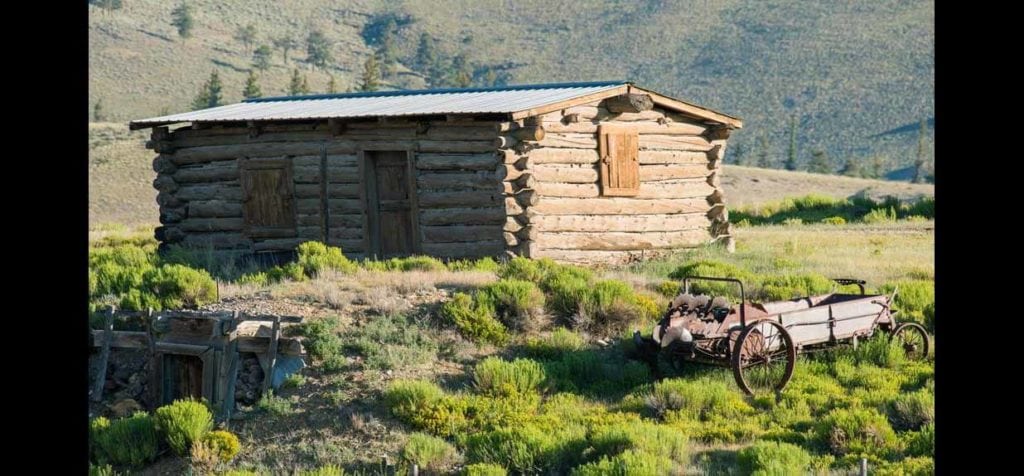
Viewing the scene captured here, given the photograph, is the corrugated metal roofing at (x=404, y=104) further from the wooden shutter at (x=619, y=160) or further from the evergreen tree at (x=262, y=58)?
the evergreen tree at (x=262, y=58)

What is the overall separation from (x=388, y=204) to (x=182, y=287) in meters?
4.54

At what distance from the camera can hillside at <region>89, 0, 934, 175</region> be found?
81750 mm

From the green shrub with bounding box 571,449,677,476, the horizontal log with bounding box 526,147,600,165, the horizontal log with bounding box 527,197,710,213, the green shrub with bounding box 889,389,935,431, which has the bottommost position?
the green shrub with bounding box 571,449,677,476

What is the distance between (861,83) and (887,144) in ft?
30.3

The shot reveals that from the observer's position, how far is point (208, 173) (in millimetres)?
21047

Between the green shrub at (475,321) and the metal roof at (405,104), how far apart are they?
412 cm

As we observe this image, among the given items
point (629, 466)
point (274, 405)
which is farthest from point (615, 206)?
point (629, 466)

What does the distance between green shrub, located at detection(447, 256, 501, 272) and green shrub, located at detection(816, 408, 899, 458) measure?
667cm

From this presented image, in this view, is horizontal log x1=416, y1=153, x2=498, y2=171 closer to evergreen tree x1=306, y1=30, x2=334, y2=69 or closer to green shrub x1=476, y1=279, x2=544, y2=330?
green shrub x1=476, y1=279, x2=544, y2=330

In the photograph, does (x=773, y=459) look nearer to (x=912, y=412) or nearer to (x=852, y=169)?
(x=912, y=412)

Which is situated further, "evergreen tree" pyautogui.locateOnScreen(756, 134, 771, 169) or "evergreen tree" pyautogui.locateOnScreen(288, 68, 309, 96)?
"evergreen tree" pyautogui.locateOnScreen(756, 134, 771, 169)

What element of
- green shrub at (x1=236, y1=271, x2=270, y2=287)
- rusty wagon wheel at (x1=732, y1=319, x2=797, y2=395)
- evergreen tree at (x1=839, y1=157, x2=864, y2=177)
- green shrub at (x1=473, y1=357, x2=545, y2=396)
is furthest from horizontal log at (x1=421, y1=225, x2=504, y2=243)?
evergreen tree at (x1=839, y1=157, x2=864, y2=177)
